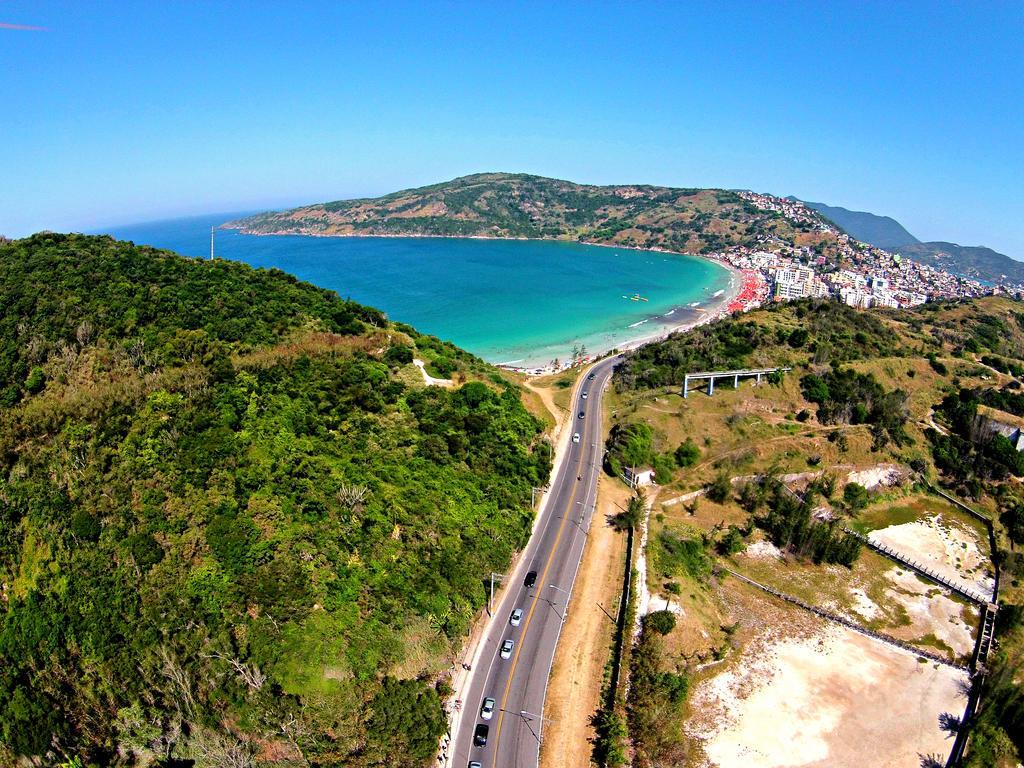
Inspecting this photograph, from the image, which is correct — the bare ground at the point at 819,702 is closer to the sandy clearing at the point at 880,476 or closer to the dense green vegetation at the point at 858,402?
the sandy clearing at the point at 880,476

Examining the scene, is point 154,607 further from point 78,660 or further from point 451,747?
point 451,747

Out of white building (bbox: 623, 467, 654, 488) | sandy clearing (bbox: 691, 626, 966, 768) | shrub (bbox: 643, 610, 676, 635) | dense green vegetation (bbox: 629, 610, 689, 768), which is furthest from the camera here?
white building (bbox: 623, 467, 654, 488)

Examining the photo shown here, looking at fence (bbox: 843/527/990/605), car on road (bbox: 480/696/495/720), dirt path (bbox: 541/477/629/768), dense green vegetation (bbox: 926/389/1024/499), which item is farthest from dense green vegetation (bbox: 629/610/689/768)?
dense green vegetation (bbox: 926/389/1024/499)

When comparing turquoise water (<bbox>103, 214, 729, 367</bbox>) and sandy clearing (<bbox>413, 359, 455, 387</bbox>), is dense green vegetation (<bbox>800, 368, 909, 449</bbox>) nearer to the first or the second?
sandy clearing (<bbox>413, 359, 455, 387</bbox>)

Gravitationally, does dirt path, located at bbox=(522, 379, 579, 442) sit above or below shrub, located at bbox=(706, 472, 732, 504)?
above

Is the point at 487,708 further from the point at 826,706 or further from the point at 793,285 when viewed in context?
the point at 793,285

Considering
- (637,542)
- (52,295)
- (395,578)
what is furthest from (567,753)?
(52,295)

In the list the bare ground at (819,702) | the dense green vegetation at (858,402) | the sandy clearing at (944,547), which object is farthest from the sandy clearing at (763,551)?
the dense green vegetation at (858,402)
